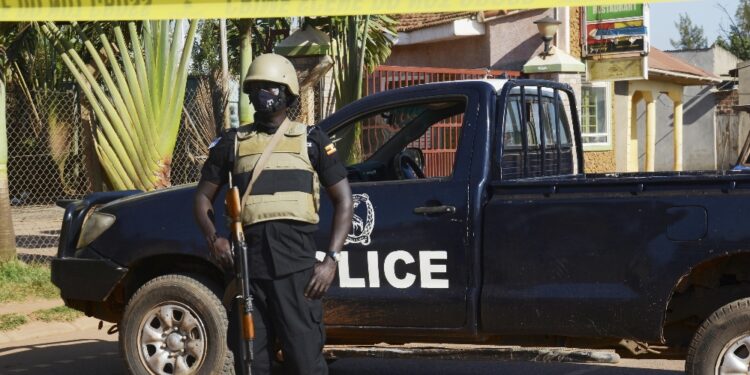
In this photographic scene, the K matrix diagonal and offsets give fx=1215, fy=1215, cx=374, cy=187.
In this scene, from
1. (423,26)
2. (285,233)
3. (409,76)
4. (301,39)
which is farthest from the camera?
(423,26)

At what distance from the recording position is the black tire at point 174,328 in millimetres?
6844

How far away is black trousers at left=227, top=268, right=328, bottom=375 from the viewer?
5012mm

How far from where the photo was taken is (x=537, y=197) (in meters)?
6.30

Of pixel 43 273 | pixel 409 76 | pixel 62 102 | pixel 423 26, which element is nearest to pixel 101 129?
pixel 43 273

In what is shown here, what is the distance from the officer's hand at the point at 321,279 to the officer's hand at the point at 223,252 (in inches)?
13.5

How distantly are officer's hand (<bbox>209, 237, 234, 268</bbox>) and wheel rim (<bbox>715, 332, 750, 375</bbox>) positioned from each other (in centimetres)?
251

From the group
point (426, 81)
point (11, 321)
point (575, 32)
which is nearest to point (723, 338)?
point (11, 321)

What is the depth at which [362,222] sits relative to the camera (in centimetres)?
666

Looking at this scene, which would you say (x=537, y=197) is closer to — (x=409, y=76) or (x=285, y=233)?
(x=285, y=233)

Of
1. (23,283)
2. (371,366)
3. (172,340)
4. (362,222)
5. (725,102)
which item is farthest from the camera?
(725,102)

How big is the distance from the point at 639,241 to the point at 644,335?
480mm

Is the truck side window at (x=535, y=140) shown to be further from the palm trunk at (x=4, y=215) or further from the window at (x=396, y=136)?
the palm trunk at (x=4, y=215)

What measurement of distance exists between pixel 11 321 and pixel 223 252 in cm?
529

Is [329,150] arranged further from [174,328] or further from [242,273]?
[174,328]
